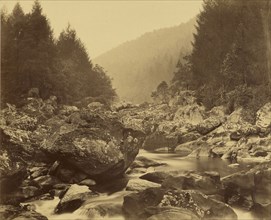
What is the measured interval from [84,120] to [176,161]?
5.39 ft

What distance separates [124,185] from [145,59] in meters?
4.40

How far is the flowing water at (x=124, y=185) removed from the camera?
477 centimetres

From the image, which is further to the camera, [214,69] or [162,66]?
[162,66]

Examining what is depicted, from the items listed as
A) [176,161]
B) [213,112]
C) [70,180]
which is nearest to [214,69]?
[213,112]

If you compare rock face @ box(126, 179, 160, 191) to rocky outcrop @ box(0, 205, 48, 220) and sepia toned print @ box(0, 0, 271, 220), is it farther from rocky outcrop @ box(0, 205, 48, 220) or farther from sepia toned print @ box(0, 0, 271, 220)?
rocky outcrop @ box(0, 205, 48, 220)

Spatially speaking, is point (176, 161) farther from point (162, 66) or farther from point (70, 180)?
point (162, 66)

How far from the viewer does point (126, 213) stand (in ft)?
15.5

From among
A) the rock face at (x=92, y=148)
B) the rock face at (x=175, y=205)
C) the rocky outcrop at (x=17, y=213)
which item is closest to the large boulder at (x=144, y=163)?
the rock face at (x=92, y=148)

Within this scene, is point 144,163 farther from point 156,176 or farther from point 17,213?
point 17,213

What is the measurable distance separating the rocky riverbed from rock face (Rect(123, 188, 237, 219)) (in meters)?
0.01

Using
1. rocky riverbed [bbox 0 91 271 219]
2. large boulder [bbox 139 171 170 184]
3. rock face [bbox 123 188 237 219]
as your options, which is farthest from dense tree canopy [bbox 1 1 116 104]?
rock face [bbox 123 188 237 219]

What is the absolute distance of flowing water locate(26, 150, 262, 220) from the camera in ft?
15.7

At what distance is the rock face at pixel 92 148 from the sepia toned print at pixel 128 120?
17 mm

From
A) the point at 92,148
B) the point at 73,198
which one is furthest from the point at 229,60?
the point at 73,198
